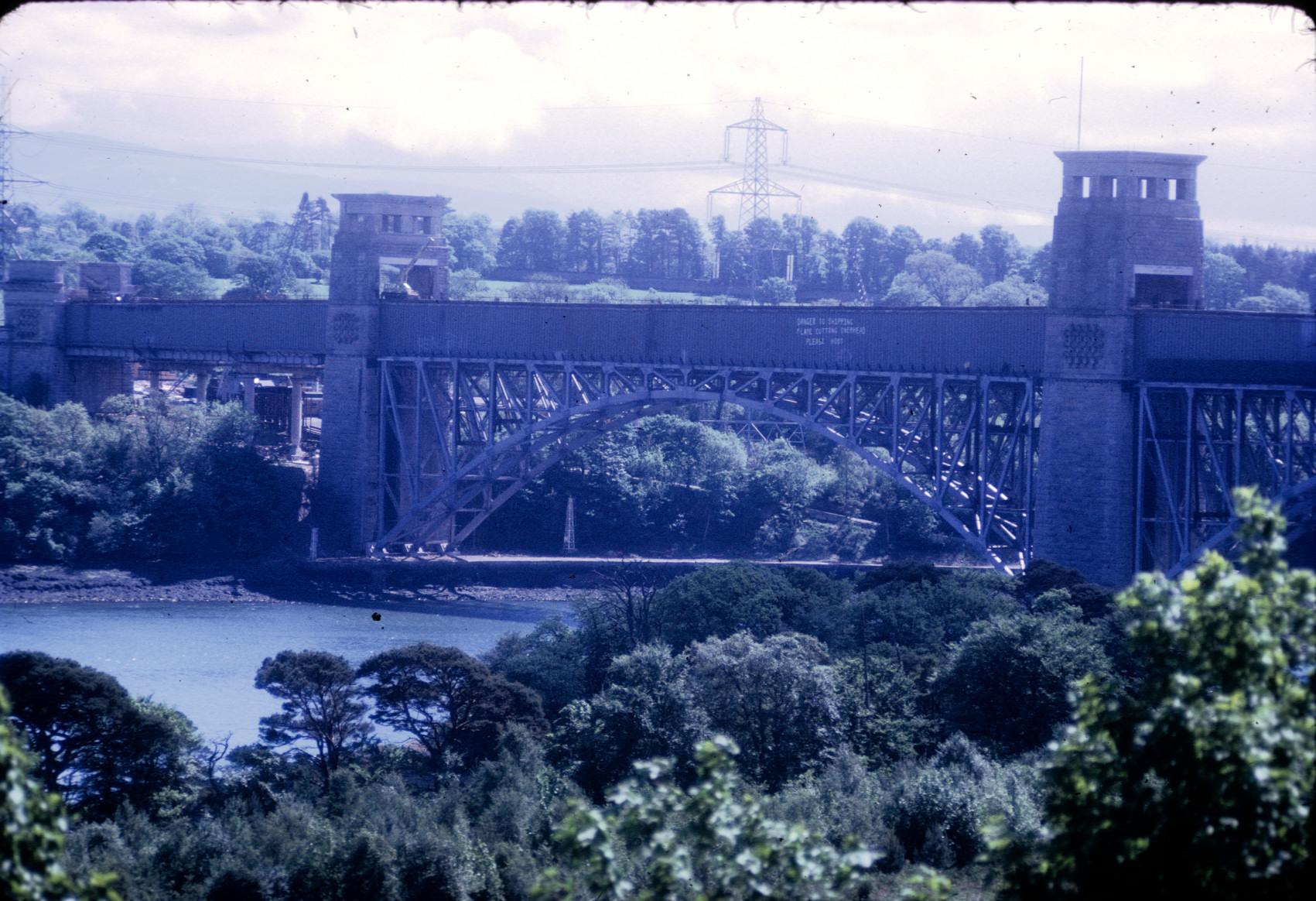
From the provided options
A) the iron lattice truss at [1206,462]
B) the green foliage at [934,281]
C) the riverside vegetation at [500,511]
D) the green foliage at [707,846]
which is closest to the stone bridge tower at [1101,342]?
the iron lattice truss at [1206,462]

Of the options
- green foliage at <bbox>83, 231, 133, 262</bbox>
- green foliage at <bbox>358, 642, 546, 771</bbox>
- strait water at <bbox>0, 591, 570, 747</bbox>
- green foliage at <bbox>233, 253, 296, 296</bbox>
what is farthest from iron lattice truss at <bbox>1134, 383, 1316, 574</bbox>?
green foliage at <bbox>83, 231, 133, 262</bbox>

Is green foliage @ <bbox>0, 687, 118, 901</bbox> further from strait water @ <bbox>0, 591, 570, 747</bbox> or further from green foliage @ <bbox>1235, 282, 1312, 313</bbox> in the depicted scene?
green foliage @ <bbox>1235, 282, 1312, 313</bbox>

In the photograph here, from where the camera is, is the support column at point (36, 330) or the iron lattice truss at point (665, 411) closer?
the iron lattice truss at point (665, 411)

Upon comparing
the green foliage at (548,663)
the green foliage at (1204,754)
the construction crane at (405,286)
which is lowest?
the green foliage at (548,663)

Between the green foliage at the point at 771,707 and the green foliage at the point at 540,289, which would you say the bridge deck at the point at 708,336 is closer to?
the green foliage at the point at 771,707

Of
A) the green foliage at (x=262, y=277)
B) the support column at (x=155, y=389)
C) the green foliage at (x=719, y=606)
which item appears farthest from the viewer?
the green foliage at (x=262, y=277)

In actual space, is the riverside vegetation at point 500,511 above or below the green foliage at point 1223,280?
below
